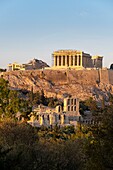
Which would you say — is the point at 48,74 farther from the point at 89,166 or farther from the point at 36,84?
the point at 89,166

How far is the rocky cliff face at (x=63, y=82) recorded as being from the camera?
53.8 meters

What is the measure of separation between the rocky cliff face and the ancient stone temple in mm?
4360

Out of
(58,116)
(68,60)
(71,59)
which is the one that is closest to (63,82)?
(71,59)

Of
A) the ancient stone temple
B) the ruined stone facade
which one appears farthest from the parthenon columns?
the ruined stone facade

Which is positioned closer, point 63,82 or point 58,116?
point 58,116

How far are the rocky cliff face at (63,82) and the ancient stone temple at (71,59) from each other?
4.36 m

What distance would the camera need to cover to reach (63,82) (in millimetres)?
57312

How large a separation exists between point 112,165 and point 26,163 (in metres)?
2.64

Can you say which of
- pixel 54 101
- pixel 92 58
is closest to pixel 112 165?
pixel 54 101

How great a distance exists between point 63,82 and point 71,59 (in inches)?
264

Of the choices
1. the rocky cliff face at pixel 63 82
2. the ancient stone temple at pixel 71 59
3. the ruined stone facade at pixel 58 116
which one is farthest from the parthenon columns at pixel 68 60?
the ruined stone facade at pixel 58 116

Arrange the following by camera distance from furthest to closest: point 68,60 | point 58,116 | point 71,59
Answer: point 68,60 → point 71,59 → point 58,116

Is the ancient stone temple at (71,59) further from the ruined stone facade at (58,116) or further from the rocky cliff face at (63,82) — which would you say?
the ruined stone facade at (58,116)

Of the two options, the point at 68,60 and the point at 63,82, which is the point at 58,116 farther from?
the point at 68,60
